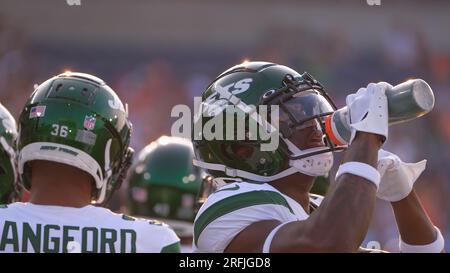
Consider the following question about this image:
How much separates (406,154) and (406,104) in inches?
259

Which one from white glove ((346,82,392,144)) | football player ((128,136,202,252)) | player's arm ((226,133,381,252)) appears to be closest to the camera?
player's arm ((226,133,381,252))

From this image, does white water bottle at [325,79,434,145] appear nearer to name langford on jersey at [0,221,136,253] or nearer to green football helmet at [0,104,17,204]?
name langford on jersey at [0,221,136,253]

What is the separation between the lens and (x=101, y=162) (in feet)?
9.75

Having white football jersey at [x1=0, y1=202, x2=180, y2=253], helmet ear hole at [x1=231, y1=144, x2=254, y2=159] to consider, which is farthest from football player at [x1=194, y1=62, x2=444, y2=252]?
white football jersey at [x1=0, y1=202, x2=180, y2=253]

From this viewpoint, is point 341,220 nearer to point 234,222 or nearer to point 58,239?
point 234,222

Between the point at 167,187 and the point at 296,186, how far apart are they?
1382mm

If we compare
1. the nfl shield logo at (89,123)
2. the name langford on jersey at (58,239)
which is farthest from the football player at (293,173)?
the nfl shield logo at (89,123)

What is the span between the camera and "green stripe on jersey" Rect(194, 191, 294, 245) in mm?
2676

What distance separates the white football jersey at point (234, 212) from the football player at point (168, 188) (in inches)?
50.7

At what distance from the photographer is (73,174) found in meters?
2.88

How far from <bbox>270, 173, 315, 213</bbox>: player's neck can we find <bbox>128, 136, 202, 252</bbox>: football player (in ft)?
3.94

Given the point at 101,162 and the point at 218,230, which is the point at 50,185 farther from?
the point at 218,230

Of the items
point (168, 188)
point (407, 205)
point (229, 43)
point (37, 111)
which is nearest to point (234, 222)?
point (407, 205)
